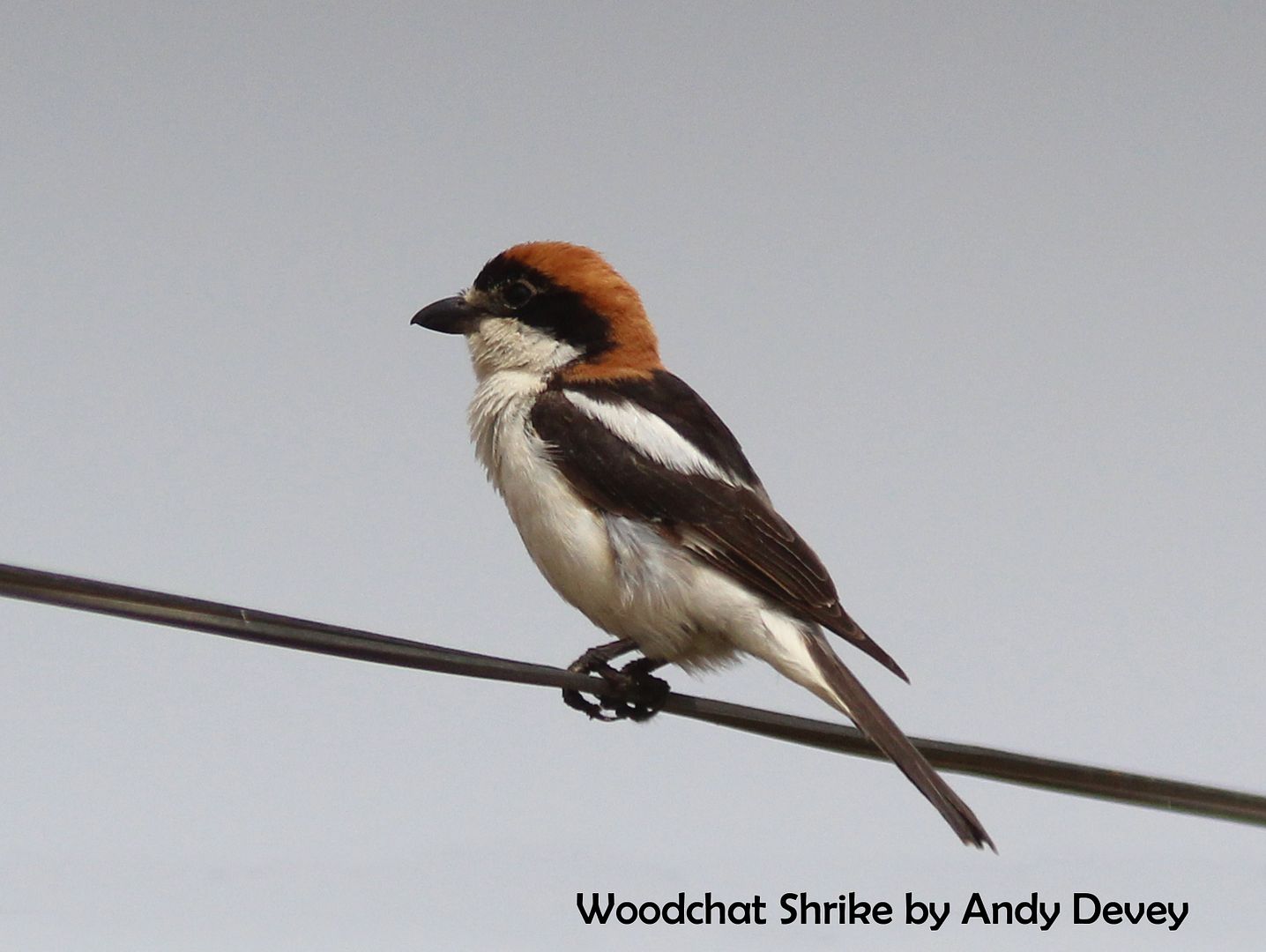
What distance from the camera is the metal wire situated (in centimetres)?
247

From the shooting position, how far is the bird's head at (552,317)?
495 centimetres

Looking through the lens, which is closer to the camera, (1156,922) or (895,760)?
(895,760)

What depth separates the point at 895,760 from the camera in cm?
369

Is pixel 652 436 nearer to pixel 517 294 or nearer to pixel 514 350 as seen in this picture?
pixel 514 350

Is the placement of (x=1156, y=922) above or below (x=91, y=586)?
Result: below

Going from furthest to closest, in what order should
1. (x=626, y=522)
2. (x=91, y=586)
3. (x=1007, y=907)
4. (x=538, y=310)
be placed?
(x=538, y=310)
(x=1007, y=907)
(x=626, y=522)
(x=91, y=586)

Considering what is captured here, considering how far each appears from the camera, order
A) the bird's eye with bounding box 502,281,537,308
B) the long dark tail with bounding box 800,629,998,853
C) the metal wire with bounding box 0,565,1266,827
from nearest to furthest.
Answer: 1. the metal wire with bounding box 0,565,1266,827
2. the long dark tail with bounding box 800,629,998,853
3. the bird's eye with bounding box 502,281,537,308

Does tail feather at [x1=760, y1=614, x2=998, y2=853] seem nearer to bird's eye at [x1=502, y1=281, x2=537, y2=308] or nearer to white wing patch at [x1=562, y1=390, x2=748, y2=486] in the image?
white wing patch at [x1=562, y1=390, x2=748, y2=486]

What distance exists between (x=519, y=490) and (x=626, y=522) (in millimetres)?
339

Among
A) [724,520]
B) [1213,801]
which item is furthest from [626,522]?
[1213,801]

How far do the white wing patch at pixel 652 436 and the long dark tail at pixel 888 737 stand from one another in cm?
63

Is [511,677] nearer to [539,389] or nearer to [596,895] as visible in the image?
→ [539,389]

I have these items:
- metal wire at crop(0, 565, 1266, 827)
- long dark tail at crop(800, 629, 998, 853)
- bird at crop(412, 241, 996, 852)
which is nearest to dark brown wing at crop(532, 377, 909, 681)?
bird at crop(412, 241, 996, 852)

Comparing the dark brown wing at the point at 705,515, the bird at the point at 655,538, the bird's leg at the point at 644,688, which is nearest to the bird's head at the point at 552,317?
the bird at the point at 655,538
